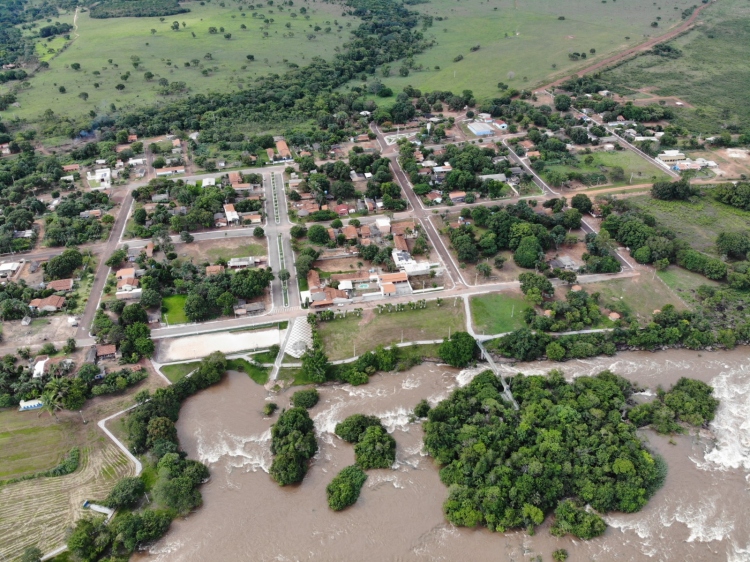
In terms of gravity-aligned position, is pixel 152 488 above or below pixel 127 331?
below

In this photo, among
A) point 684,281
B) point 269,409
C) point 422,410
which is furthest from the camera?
point 684,281

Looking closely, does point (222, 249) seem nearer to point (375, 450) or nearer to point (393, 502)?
point (375, 450)

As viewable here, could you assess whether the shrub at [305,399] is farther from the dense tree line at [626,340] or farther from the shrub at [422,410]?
the dense tree line at [626,340]

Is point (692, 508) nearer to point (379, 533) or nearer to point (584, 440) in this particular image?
point (584, 440)

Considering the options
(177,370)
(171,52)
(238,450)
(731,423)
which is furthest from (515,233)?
(171,52)

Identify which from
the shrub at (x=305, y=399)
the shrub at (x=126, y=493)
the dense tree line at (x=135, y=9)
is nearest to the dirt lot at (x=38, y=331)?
the shrub at (x=126, y=493)

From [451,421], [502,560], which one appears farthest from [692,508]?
[451,421]
